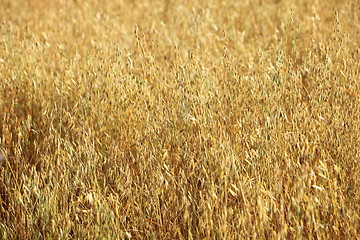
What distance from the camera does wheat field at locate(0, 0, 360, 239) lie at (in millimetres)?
1961

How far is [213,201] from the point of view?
2.05 meters

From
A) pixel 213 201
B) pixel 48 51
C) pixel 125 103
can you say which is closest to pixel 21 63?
pixel 48 51

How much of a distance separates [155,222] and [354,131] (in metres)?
0.97

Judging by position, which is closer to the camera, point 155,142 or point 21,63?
point 155,142

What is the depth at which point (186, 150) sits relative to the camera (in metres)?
2.28

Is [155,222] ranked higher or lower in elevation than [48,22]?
lower

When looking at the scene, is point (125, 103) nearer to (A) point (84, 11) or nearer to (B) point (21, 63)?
(B) point (21, 63)

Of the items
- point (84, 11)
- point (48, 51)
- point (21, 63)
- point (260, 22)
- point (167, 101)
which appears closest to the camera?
point (167, 101)

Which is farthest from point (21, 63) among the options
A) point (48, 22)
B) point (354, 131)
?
point (354, 131)

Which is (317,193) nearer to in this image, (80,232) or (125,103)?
(80,232)

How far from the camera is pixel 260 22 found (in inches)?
177

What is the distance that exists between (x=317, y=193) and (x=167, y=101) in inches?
44.1

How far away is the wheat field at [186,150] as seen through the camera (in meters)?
1.96

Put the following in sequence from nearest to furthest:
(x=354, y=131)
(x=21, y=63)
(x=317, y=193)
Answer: (x=317, y=193) < (x=354, y=131) < (x=21, y=63)
